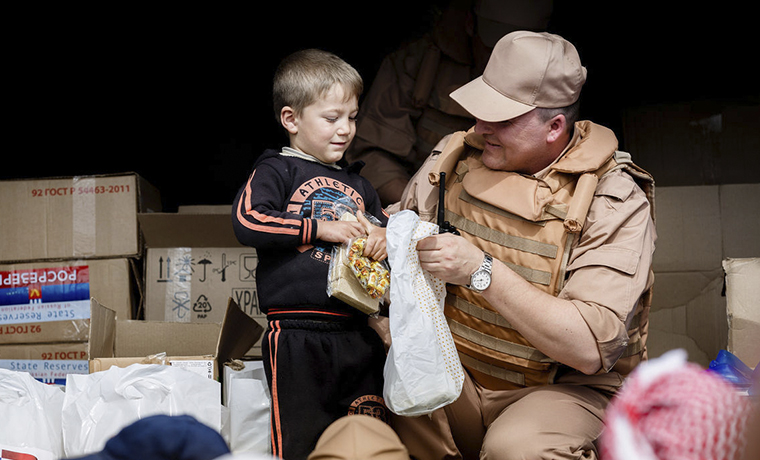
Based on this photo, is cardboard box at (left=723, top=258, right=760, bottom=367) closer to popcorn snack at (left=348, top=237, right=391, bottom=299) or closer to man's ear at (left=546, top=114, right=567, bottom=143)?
man's ear at (left=546, top=114, right=567, bottom=143)

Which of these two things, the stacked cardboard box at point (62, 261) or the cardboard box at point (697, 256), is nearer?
the cardboard box at point (697, 256)

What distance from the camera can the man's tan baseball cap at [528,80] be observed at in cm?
212

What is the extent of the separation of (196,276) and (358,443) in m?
1.97

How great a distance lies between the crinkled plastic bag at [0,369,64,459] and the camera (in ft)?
6.91

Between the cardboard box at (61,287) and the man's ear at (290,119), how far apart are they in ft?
4.61

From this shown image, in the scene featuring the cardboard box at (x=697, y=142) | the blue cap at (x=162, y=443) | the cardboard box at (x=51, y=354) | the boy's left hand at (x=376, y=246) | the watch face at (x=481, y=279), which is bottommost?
the cardboard box at (x=51, y=354)

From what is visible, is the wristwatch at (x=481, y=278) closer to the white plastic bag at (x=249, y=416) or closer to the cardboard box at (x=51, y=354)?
the white plastic bag at (x=249, y=416)

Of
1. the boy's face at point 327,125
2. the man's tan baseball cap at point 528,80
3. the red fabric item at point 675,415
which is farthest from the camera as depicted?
the boy's face at point 327,125

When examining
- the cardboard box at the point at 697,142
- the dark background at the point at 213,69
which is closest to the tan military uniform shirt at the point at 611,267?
the cardboard box at the point at 697,142

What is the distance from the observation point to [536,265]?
6.79 feet

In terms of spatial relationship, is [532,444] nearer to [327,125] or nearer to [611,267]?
[611,267]

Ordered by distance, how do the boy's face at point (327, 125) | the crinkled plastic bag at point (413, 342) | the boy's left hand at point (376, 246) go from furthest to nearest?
the boy's face at point (327, 125)
the boy's left hand at point (376, 246)
the crinkled plastic bag at point (413, 342)

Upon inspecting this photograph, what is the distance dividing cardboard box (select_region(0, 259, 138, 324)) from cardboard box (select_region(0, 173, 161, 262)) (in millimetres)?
49

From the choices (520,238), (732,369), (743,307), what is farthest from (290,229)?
(743,307)
